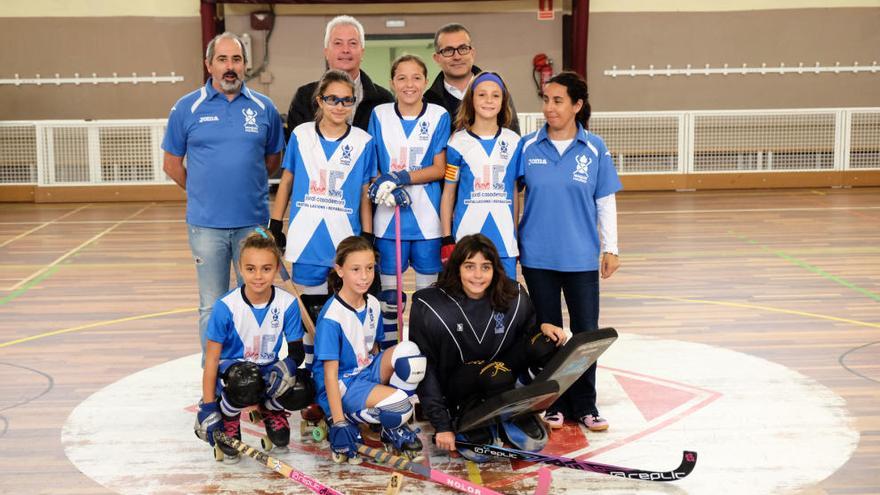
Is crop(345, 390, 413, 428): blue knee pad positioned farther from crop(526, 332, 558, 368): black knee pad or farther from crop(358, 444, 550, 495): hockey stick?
crop(526, 332, 558, 368): black knee pad

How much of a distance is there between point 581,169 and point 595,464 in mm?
1216

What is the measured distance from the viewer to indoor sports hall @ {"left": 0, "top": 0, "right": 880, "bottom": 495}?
3.79 metres

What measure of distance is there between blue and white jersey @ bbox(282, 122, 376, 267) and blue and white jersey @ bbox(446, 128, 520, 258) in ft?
1.28

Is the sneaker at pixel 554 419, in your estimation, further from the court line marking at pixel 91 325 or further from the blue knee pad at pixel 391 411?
the court line marking at pixel 91 325

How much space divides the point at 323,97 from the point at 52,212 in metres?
8.24

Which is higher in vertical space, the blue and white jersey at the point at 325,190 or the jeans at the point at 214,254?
the blue and white jersey at the point at 325,190

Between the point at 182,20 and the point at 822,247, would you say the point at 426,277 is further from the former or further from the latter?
the point at 182,20

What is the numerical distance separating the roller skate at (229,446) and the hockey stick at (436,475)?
494 mm

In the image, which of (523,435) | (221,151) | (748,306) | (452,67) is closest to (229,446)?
(523,435)

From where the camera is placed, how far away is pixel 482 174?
417cm

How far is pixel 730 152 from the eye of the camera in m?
12.5

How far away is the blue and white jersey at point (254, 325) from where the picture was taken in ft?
12.7

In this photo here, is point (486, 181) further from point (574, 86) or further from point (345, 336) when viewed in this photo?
point (345, 336)

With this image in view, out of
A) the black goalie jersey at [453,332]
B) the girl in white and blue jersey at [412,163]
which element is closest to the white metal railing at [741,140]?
the girl in white and blue jersey at [412,163]
